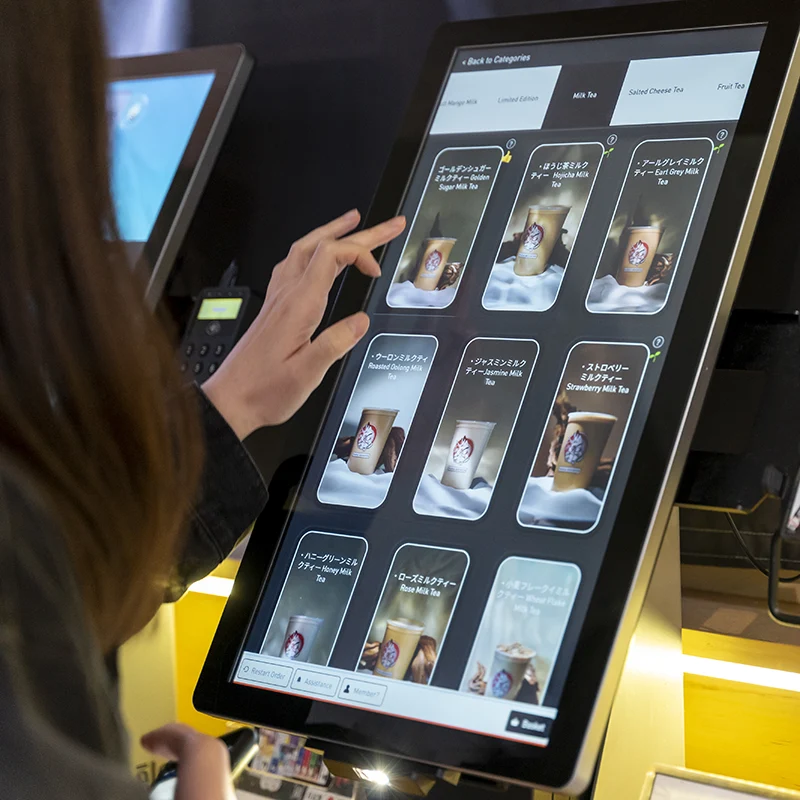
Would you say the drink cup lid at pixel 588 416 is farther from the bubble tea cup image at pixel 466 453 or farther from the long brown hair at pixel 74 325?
the long brown hair at pixel 74 325

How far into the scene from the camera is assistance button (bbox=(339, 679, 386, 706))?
74cm

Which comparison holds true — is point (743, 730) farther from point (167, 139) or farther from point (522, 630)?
point (167, 139)

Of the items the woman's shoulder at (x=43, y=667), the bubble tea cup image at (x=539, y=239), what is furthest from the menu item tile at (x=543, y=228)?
the woman's shoulder at (x=43, y=667)

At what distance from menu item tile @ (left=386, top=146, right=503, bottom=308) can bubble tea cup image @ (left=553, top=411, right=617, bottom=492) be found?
18 cm

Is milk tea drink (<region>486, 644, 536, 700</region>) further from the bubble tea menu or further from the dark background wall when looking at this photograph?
the dark background wall

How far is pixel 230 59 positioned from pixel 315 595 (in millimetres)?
820

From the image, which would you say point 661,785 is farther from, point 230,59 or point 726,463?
point 230,59

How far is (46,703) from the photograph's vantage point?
0.51 m

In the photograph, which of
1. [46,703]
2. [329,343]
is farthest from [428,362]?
[46,703]

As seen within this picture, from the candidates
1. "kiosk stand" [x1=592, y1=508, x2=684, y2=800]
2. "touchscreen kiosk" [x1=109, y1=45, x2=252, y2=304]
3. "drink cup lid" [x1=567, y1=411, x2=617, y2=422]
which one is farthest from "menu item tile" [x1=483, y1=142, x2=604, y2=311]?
"touchscreen kiosk" [x1=109, y1=45, x2=252, y2=304]

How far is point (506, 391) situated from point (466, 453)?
57mm

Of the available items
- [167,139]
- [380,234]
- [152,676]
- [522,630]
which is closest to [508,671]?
[522,630]

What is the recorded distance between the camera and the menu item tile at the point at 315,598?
79cm

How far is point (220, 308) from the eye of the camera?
122 cm
